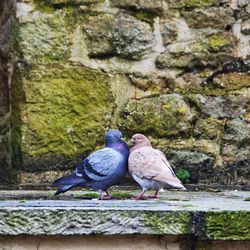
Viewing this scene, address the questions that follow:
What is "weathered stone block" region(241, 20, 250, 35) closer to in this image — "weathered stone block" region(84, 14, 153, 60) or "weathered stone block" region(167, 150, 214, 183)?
"weathered stone block" region(84, 14, 153, 60)

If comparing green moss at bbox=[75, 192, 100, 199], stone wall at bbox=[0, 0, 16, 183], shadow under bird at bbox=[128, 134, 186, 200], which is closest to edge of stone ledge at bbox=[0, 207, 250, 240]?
shadow under bird at bbox=[128, 134, 186, 200]

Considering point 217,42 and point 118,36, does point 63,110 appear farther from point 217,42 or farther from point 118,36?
point 217,42

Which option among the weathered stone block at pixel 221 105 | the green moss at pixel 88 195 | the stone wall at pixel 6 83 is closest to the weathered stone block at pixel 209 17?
the weathered stone block at pixel 221 105

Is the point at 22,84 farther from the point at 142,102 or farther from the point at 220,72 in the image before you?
the point at 220,72

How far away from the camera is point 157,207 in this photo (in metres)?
2.20

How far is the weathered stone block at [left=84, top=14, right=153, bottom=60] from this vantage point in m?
3.44

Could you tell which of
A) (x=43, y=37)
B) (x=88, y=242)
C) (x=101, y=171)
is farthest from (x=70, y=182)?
(x=43, y=37)

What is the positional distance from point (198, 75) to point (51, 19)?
25.8 inches

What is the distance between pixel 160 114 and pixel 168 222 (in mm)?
1426

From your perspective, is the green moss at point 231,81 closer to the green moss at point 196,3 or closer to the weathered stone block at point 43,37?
the green moss at point 196,3

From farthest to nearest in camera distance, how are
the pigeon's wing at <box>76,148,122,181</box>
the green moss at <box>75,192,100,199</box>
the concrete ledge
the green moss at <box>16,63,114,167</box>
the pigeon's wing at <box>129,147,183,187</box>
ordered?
the green moss at <box>16,63,114,167</box> → the green moss at <box>75,192,100,199</box> → the pigeon's wing at <box>76,148,122,181</box> → the pigeon's wing at <box>129,147,183,187</box> → the concrete ledge

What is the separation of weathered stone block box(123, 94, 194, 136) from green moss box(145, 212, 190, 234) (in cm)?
141

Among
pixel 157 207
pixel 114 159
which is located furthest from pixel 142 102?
pixel 157 207

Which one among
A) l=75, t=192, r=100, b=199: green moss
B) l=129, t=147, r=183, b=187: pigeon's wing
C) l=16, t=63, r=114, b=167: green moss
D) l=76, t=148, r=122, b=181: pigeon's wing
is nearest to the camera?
l=129, t=147, r=183, b=187: pigeon's wing
